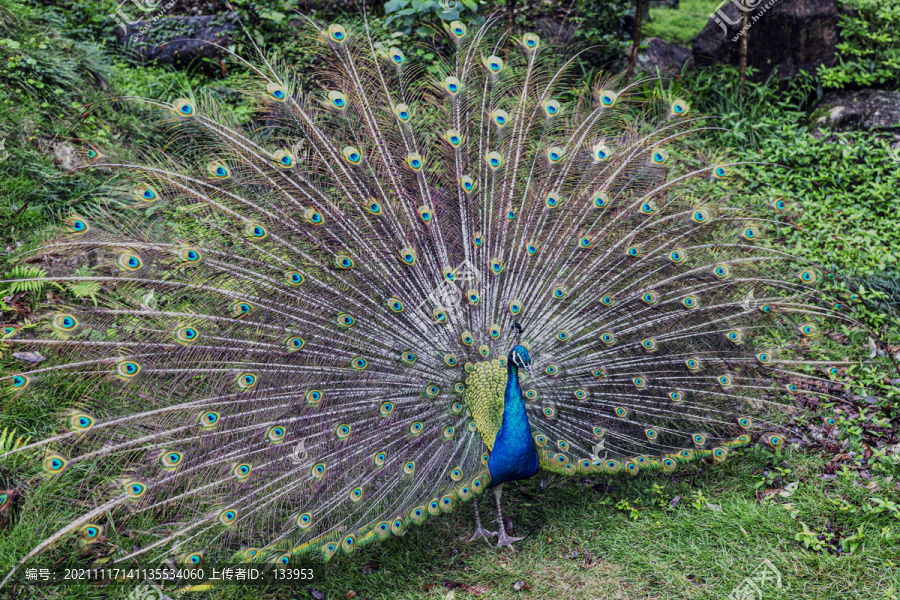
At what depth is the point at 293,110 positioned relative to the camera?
162 inches

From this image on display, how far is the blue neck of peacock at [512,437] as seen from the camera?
4.21 meters

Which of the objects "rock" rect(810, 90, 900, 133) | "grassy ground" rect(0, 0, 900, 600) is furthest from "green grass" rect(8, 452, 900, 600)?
"rock" rect(810, 90, 900, 133)

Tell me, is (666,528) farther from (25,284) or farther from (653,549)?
(25,284)

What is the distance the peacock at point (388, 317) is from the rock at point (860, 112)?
11.1 ft

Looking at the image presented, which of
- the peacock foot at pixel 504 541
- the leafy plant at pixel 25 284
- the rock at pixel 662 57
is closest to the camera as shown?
the peacock foot at pixel 504 541

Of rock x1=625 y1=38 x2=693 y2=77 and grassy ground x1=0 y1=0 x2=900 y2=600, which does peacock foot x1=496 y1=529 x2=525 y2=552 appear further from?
rock x1=625 y1=38 x2=693 y2=77

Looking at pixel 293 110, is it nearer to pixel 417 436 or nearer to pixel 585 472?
pixel 417 436

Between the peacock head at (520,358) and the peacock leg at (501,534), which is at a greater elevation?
the peacock head at (520,358)

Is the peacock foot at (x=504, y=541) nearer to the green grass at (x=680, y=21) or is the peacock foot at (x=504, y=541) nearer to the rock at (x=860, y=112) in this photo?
the rock at (x=860, y=112)

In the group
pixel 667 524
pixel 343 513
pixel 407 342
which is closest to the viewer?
pixel 343 513

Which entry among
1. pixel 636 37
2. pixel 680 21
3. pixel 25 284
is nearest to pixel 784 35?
pixel 636 37

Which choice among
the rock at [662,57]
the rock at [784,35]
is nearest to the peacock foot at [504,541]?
the rock at [662,57]

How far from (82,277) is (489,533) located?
3.06 metres

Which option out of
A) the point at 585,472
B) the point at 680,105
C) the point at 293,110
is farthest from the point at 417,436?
the point at 680,105
